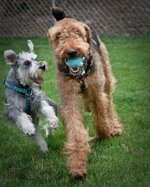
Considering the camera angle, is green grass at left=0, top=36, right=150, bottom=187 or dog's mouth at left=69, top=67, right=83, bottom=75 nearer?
green grass at left=0, top=36, right=150, bottom=187

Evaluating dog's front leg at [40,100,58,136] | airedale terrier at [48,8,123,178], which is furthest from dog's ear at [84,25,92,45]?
dog's front leg at [40,100,58,136]

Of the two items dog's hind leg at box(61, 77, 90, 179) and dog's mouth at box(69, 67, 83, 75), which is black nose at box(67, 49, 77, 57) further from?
dog's hind leg at box(61, 77, 90, 179)

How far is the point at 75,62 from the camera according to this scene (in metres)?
5.15

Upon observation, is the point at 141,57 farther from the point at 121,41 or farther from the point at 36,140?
the point at 36,140

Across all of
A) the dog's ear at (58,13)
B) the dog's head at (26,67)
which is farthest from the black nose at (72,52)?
the dog's ear at (58,13)

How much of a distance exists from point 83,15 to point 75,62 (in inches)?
479

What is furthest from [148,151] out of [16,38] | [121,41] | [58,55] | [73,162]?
[16,38]

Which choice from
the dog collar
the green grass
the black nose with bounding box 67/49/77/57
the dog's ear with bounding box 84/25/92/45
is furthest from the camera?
the dog collar

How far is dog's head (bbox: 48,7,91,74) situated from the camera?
503 cm

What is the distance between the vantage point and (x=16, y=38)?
15.7 meters

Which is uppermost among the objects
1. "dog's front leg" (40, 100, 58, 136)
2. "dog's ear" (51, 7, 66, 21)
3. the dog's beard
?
"dog's ear" (51, 7, 66, 21)

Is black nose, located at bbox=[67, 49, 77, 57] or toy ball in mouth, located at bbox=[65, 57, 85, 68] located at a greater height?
black nose, located at bbox=[67, 49, 77, 57]

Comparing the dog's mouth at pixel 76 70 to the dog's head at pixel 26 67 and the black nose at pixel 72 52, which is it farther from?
the dog's head at pixel 26 67

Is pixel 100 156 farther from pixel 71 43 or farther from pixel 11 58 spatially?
pixel 11 58
